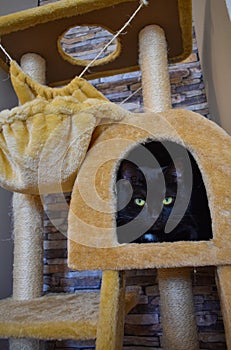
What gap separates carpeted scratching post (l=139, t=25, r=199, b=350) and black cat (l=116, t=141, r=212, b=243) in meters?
0.26

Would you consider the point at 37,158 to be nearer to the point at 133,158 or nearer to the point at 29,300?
the point at 133,158

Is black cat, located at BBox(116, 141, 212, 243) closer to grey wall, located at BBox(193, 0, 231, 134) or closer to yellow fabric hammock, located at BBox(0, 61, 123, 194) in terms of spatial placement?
yellow fabric hammock, located at BBox(0, 61, 123, 194)

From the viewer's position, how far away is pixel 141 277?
50.5 inches

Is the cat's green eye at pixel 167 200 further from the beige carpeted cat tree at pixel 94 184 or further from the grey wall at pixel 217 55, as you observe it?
the grey wall at pixel 217 55

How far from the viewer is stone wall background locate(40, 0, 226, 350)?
3.96 feet

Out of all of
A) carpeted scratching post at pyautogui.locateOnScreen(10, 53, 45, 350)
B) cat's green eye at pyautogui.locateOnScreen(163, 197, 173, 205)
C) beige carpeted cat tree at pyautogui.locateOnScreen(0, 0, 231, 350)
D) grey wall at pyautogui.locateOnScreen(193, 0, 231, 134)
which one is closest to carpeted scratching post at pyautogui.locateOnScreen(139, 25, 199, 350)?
beige carpeted cat tree at pyautogui.locateOnScreen(0, 0, 231, 350)

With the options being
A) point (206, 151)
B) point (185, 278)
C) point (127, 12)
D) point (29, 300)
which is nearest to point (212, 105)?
point (127, 12)

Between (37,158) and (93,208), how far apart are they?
0.21 metres

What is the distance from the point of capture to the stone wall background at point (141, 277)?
1208mm

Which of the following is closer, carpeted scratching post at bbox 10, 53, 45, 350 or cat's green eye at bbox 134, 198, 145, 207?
cat's green eye at bbox 134, 198, 145, 207

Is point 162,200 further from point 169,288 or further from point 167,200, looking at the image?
point 169,288

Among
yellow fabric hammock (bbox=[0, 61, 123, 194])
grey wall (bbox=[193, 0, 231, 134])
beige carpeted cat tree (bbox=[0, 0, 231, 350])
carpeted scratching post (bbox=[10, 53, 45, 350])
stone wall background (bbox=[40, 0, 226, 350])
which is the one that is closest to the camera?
beige carpeted cat tree (bbox=[0, 0, 231, 350])

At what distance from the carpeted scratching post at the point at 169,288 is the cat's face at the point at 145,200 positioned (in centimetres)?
26

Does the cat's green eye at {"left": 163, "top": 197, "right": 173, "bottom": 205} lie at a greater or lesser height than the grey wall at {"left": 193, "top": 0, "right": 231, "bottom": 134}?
lesser
